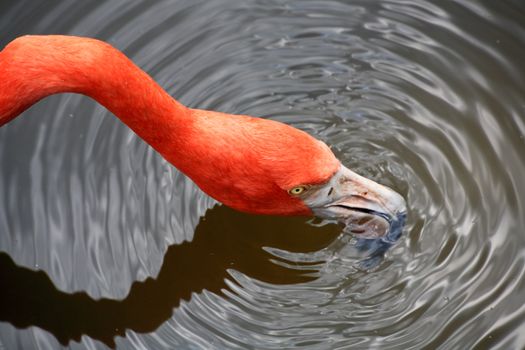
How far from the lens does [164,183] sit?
18.2 feet

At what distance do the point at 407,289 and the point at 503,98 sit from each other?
5.76 ft

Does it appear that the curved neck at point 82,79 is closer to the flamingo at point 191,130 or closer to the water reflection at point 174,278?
the flamingo at point 191,130

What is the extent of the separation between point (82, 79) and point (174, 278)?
1643mm

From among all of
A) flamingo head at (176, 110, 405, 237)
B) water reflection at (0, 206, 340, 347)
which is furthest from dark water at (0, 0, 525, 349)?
flamingo head at (176, 110, 405, 237)

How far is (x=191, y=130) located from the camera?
438 centimetres

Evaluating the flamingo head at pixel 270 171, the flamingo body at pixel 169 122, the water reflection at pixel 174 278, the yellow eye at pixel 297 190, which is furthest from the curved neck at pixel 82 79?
the water reflection at pixel 174 278

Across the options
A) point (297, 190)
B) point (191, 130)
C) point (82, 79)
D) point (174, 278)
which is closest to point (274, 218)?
point (174, 278)

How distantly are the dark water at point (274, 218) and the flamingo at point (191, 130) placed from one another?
0.76m

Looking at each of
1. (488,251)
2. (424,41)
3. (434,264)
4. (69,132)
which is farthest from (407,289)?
(69,132)

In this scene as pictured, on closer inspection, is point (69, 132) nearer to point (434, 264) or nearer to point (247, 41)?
point (247, 41)

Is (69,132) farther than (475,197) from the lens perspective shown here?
Yes

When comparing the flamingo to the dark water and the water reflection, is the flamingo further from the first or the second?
the dark water

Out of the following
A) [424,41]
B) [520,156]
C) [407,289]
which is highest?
[424,41]

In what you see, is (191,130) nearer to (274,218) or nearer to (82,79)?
(82,79)
